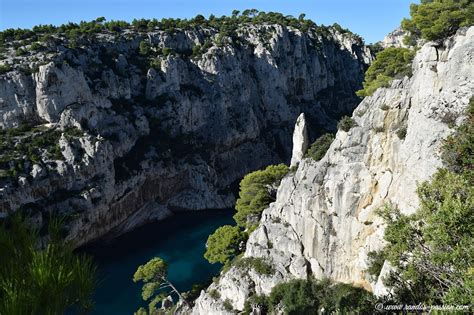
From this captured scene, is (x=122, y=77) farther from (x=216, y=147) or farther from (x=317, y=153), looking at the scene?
(x=317, y=153)

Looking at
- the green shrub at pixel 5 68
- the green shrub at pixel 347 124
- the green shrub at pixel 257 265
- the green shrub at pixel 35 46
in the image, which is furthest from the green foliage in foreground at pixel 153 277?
the green shrub at pixel 35 46

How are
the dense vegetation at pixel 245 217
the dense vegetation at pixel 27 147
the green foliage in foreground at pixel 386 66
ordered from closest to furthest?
the green foliage in foreground at pixel 386 66
the dense vegetation at pixel 245 217
the dense vegetation at pixel 27 147

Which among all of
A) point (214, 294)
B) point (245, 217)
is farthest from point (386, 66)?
point (214, 294)

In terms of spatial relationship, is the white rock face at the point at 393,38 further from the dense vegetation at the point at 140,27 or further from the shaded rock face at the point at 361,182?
the shaded rock face at the point at 361,182

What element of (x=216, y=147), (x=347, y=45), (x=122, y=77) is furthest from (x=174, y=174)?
(x=347, y=45)

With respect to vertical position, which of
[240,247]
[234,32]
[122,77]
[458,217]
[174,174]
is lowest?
[240,247]

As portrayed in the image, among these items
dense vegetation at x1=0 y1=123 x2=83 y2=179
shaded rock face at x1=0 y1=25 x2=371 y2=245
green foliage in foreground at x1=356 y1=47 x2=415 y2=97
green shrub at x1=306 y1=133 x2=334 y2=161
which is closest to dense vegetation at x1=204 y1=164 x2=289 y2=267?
green shrub at x1=306 y1=133 x2=334 y2=161

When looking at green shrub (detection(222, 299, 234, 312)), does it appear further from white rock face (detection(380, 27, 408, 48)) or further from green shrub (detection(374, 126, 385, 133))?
white rock face (detection(380, 27, 408, 48))
